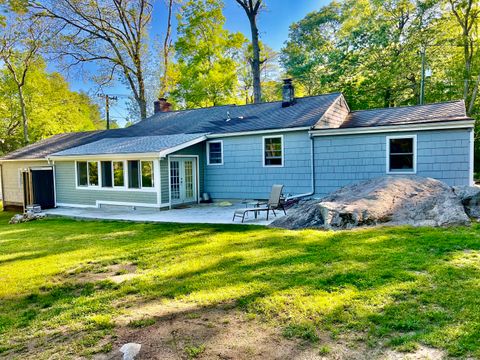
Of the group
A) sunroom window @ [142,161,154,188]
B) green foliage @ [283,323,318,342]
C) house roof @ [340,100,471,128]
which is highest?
house roof @ [340,100,471,128]

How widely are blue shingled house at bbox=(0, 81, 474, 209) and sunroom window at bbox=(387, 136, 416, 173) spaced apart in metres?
0.03

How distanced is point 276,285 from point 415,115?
9.77 m

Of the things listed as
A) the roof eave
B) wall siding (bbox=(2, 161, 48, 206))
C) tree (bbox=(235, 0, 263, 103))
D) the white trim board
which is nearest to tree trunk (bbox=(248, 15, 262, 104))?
tree (bbox=(235, 0, 263, 103))

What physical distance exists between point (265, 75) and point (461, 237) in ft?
95.4

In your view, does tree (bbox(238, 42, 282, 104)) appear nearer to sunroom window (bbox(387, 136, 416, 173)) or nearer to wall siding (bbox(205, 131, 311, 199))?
wall siding (bbox(205, 131, 311, 199))

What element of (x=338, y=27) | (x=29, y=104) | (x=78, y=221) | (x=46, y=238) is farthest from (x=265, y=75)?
(x=46, y=238)

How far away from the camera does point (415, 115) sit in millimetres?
11664

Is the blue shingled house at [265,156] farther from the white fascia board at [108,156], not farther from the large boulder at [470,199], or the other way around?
the large boulder at [470,199]

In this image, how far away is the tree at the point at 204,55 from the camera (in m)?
26.6

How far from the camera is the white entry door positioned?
13.0m

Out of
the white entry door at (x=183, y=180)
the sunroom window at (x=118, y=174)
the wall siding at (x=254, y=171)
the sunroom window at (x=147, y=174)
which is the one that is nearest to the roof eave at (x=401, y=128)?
the wall siding at (x=254, y=171)

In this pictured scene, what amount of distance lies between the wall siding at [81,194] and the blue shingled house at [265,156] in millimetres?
40

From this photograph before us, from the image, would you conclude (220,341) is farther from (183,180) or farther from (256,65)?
(256,65)

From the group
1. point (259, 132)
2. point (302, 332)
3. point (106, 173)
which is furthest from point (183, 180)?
point (302, 332)
